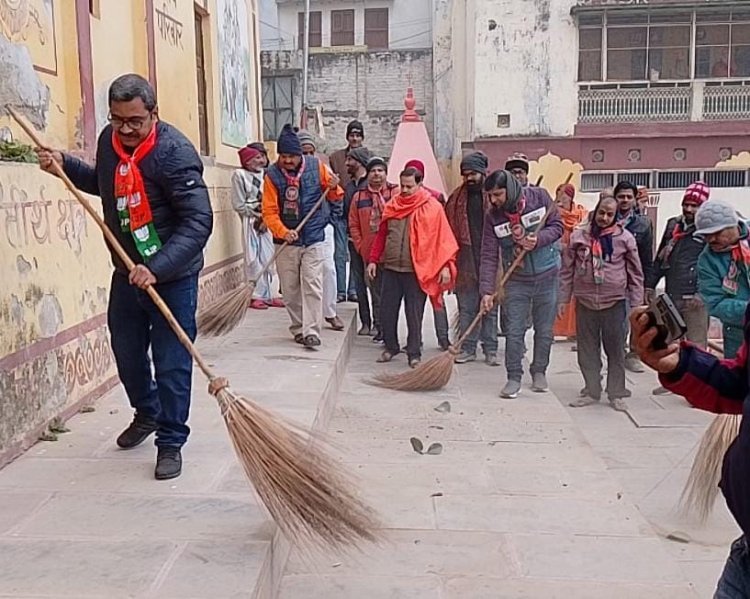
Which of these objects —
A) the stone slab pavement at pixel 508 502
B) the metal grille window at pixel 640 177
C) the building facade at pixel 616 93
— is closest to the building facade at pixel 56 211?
the stone slab pavement at pixel 508 502

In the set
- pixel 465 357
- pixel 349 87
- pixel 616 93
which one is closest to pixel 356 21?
pixel 349 87

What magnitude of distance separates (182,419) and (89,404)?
1353mm

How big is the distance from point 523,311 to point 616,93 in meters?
15.5

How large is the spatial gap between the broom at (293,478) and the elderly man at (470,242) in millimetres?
4192

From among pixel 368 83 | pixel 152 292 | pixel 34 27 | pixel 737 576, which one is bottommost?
pixel 737 576

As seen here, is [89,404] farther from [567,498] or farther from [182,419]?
[567,498]

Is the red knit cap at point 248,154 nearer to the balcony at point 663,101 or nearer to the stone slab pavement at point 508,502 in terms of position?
the stone slab pavement at point 508,502

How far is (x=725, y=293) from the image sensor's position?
4.73 metres

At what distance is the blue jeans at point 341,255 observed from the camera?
8758 millimetres

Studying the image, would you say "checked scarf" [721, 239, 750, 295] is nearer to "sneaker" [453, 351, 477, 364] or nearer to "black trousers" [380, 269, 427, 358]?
"black trousers" [380, 269, 427, 358]

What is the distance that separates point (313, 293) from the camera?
6.55 m

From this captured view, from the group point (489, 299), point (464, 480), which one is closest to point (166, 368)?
point (464, 480)

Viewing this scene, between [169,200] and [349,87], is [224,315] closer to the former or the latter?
[169,200]

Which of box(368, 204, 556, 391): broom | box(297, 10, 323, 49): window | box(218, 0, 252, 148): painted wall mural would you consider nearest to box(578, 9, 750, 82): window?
box(297, 10, 323, 49): window
